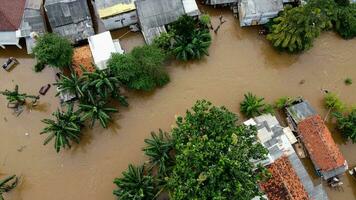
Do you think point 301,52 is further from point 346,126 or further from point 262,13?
point 346,126

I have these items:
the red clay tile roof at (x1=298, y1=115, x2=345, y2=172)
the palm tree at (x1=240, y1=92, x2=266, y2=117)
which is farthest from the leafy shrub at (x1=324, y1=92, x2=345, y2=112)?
→ the palm tree at (x1=240, y1=92, x2=266, y2=117)

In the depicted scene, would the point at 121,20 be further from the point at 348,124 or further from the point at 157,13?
the point at 348,124

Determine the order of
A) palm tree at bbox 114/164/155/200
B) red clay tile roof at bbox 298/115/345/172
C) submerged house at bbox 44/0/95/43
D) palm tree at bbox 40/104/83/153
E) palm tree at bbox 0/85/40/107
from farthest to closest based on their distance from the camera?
submerged house at bbox 44/0/95/43 < palm tree at bbox 0/85/40/107 < red clay tile roof at bbox 298/115/345/172 < palm tree at bbox 40/104/83/153 < palm tree at bbox 114/164/155/200

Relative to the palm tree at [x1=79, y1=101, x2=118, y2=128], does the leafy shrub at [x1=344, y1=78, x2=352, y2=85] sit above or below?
below

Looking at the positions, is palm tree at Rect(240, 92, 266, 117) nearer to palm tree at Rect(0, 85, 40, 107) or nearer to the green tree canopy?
the green tree canopy

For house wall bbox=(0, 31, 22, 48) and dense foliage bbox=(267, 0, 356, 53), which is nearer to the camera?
dense foliage bbox=(267, 0, 356, 53)

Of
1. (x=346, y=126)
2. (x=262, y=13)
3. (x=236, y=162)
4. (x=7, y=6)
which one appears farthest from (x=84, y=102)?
(x=346, y=126)
